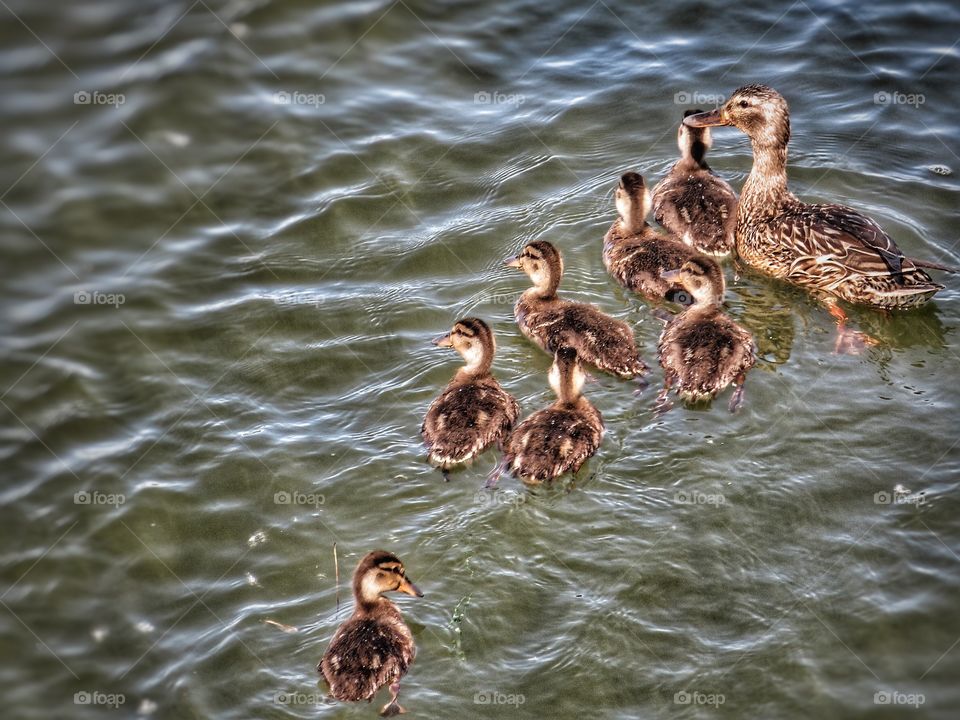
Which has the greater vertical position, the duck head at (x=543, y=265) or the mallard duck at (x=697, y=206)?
the mallard duck at (x=697, y=206)

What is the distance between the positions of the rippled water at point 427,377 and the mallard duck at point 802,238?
22 cm

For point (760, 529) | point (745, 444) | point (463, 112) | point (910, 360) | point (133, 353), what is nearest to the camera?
point (760, 529)

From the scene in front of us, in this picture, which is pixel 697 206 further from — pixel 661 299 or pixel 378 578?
pixel 378 578

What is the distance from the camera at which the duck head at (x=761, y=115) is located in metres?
8.36

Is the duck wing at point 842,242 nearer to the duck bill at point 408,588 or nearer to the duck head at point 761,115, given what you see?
the duck head at point 761,115

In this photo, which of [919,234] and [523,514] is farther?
[919,234]

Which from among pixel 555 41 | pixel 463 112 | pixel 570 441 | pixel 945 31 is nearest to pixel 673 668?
pixel 570 441

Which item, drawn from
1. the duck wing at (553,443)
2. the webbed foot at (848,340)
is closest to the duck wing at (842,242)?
the webbed foot at (848,340)

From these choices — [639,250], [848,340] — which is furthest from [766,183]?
[848,340]

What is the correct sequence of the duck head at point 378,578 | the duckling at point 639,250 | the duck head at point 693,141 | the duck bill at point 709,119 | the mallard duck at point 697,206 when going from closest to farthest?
1. the duck head at point 378,578
2. the duckling at point 639,250
3. the mallard duck at point 697,206
4. the duck bill at point 709,119
5. the duck head at point 693,141

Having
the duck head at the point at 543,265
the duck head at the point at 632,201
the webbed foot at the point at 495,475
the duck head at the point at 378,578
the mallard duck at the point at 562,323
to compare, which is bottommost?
the duck head at the point at 378,578

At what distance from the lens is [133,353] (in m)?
8.02

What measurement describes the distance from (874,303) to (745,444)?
71.9 inches

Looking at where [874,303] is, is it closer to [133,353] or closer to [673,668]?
[673,668]
